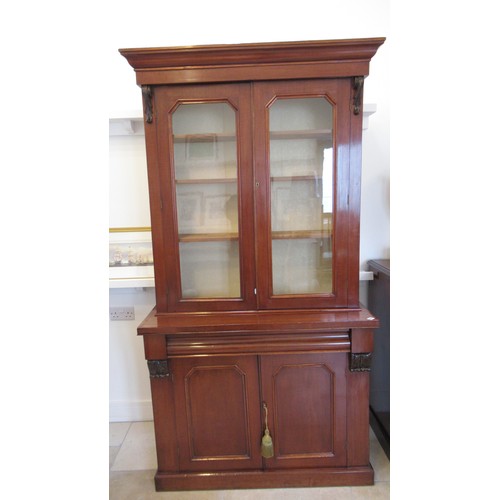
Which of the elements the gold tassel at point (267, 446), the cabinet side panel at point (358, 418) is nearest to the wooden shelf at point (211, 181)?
the cabinet side panel at point (358, 418)

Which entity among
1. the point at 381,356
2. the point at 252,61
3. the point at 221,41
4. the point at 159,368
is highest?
the point at 221,41

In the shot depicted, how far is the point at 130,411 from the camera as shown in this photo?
75.4 inches

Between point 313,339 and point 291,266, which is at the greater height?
point 291,266

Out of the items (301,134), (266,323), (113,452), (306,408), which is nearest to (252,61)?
(301,134)

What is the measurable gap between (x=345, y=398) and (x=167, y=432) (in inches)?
31.3

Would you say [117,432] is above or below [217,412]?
below

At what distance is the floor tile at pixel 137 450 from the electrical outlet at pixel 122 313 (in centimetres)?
65

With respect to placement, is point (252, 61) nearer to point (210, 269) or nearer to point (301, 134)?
point (301, 134)

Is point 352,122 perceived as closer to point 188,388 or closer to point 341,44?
point 341,44

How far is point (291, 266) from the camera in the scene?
146 cm

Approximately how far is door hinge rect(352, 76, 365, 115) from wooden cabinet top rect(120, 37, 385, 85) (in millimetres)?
21

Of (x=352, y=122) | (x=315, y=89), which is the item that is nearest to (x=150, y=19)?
(x=315, y=89)

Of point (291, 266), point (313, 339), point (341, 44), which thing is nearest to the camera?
point (341, 44)

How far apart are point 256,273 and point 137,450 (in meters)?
1.20
